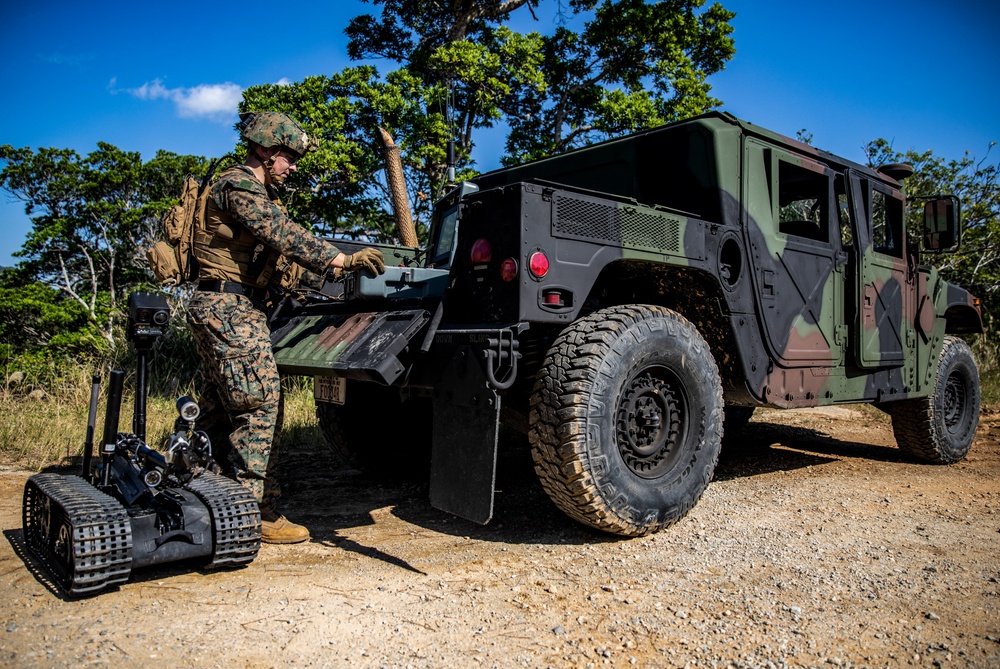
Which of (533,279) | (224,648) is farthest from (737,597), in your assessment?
(224,648)

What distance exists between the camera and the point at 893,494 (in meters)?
4.64

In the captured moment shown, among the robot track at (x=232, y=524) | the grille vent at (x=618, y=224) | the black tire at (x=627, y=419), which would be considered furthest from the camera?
the grille vent at (x=618, y=224)

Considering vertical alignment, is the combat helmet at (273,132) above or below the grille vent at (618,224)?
above

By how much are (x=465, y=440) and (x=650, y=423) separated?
956 mm

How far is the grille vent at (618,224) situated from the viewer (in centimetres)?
334

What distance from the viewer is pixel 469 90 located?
11664mm

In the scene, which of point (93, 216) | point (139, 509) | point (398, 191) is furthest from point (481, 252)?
point (93, 216)

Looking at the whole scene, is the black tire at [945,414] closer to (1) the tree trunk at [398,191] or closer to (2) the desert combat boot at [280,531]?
(2) the desert combat boot at [280,531]

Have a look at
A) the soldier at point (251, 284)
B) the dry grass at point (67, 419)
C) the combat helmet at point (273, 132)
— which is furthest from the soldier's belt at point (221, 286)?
the dry grass at point (67, 419)

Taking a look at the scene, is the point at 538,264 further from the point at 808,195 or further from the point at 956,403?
the point at 956,403

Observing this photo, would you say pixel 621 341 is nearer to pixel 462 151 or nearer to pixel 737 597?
pixel 737 597

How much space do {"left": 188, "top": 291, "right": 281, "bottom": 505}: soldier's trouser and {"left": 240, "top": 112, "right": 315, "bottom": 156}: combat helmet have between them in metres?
0.79

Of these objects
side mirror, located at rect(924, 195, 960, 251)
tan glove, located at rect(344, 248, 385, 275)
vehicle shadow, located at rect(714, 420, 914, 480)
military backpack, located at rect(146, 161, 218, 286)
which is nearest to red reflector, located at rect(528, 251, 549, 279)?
tan glove, located at rect(344, 248, 385, 275)

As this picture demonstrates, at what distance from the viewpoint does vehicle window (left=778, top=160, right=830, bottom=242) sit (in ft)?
16.2
